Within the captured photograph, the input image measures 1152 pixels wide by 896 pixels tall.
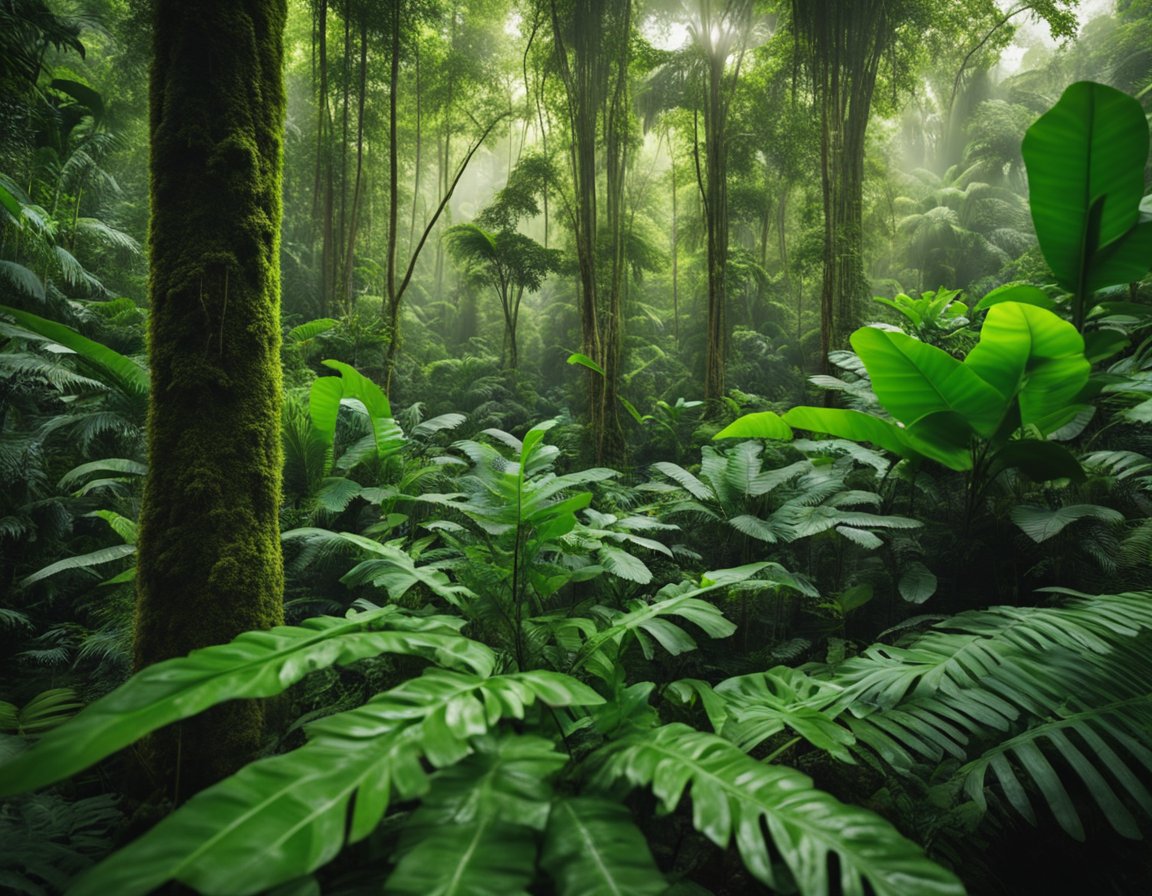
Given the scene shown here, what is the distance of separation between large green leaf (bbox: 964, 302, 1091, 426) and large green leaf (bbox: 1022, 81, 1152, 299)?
1.97 feet

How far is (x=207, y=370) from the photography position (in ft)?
4.47

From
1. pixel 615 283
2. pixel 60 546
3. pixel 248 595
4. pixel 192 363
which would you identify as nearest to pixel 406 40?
pixel 615 283

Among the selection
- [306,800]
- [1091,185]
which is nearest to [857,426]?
[1091,185]

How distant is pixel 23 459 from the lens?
3170 millimetres

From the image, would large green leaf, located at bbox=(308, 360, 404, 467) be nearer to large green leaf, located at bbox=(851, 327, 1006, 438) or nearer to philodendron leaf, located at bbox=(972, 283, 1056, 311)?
large green leaf, located at bbox=(851, 327, 1006, 438)

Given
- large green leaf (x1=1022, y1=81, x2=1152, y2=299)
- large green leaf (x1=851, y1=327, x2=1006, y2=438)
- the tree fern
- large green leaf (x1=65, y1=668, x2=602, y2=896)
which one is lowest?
the tree fern

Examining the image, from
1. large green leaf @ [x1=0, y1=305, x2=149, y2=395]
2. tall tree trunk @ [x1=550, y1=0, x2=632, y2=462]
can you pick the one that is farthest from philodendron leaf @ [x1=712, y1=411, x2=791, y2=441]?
tall tree trunk @ [x1=550, y1=0, x2=632, y2=462]

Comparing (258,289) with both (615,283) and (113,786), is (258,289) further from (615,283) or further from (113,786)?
(615,283)

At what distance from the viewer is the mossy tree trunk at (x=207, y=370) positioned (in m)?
1.30

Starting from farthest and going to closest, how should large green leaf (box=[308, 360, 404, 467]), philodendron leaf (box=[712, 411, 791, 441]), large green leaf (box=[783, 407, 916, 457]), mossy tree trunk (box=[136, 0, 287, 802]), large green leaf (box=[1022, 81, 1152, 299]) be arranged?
large green leaf (box=[308, 360, 404, 467]) < philodendron leaf (box=[712, 411, 791, 441]) < large green leaf (box=[783, 407, 916, 457]) < large green leaf (box=[1022, 81, 1152, 299]) < mossy tree trunk (box=[136, 0, 287, 802])

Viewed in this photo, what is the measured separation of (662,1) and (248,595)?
1255 cm

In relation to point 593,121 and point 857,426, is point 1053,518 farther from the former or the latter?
point 593,121

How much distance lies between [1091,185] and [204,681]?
119 inches

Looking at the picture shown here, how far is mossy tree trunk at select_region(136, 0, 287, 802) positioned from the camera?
1.30m
